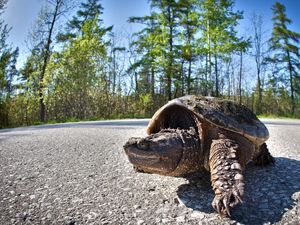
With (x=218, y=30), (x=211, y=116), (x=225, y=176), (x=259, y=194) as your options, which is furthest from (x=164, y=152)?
(x=218, y=30)

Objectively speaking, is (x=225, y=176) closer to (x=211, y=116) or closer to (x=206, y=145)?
(x=206, y=145)

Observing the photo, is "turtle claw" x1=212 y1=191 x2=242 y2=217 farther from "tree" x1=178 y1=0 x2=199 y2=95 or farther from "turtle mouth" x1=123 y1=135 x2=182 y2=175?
"tree" x1=178 y1=0 x2=199 y2=95

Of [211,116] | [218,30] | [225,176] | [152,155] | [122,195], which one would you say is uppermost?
[218,30]

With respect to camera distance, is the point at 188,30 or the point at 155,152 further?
the point at 188,30

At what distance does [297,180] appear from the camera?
1.93 meters

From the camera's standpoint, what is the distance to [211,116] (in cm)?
184

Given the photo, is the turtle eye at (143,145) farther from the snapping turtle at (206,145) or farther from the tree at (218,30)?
the tree at (218,30)

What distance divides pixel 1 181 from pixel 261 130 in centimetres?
211

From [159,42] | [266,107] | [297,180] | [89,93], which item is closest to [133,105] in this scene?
[89,93]

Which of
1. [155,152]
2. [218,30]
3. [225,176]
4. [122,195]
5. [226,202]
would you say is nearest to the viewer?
[226,202]

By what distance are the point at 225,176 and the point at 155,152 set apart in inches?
16.8

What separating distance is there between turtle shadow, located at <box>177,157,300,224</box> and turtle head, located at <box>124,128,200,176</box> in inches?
7.4

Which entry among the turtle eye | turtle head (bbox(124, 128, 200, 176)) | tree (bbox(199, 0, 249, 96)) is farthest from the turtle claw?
tree (bbox(199, 0, 249, 96))

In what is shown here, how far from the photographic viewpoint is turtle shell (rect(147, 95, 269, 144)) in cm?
A: 185
